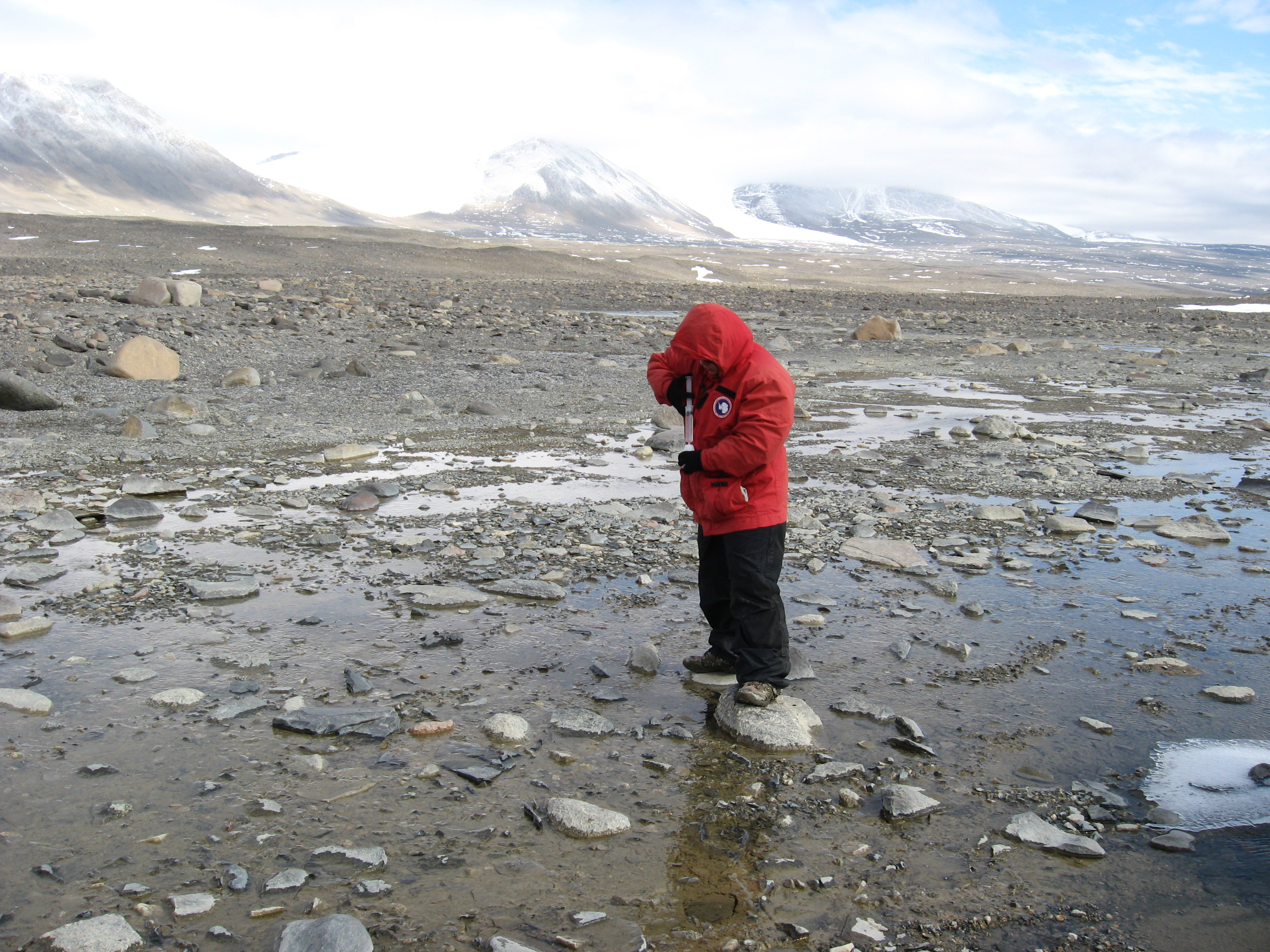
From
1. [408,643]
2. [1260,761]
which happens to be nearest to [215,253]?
[408,643]

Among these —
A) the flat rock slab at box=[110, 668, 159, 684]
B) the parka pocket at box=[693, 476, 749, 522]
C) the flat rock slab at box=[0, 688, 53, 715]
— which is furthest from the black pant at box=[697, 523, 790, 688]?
the flat rock slab at box=[0, 688, 53, 715]

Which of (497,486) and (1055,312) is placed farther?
(1055,312)

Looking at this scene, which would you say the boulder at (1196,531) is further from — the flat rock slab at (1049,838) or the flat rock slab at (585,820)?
the flat rock slab at (585,820)

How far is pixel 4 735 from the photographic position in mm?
3615

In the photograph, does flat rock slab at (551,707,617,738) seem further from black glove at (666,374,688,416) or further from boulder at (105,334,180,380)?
boulder at (105,334,180,380)

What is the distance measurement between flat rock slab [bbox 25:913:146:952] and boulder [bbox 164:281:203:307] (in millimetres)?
17266

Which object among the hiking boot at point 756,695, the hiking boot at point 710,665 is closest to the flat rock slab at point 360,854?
the hiking boot at point 756,695

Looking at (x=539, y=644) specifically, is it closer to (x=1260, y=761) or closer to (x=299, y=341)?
(x=1260, y=761)

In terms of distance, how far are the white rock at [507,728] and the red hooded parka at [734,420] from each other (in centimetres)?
116

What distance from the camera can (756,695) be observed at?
4027 millimetres

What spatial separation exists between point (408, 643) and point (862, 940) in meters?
2.67

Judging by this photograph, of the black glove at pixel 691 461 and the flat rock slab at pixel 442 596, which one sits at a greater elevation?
the black glove at pixel 691 461

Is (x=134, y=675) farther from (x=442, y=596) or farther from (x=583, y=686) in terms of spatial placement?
(x=583, y=686)

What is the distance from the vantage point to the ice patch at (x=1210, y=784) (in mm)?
3416
